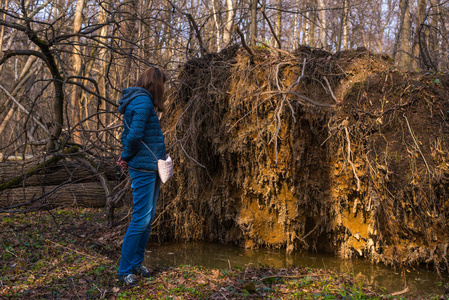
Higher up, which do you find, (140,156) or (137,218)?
(140,156)

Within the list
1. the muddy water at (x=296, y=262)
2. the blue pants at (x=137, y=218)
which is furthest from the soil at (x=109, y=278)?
the muddy water at (x=296, y=262)

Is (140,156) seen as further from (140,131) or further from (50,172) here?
Answer: (50,172)

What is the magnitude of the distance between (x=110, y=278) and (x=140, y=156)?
58.7 inches

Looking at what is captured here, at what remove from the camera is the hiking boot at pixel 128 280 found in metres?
3.69

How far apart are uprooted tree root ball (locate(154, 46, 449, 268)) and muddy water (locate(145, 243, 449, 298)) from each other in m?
0.22

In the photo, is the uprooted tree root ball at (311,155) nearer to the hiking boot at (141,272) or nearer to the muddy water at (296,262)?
the muddy water at (296,262)

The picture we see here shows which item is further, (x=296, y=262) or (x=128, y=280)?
(x=296, y=262)

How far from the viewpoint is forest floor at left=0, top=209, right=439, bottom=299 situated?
348 centimetres

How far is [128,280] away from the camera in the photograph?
146 inches

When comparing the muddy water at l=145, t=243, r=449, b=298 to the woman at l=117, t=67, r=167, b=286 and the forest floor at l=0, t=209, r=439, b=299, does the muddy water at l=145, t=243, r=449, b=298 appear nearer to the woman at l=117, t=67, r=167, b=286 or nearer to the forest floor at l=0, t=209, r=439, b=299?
the forest floor at l=0, t=209, r=439, b=299

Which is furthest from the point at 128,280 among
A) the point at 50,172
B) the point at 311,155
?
the point at 50,172

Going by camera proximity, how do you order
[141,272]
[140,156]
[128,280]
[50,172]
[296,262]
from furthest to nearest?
[50,172], [296,262], [141,272], [140,156], [128,280]

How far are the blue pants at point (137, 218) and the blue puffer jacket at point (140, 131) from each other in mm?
140

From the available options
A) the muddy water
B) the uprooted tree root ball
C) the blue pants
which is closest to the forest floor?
the blue pants
